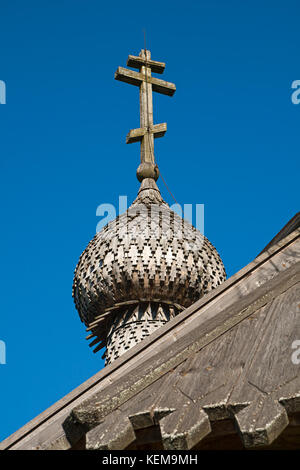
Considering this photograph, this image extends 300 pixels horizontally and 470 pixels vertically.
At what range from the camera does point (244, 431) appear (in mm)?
3029

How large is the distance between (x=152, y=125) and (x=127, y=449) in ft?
31.4

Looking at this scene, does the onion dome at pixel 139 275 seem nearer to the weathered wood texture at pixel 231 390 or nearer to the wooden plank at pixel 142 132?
the wooden plank at pixel 142 132

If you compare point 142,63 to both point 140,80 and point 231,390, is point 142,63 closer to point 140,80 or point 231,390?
point 140,80

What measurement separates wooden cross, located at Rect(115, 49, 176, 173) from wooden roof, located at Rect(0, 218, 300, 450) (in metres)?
8.42

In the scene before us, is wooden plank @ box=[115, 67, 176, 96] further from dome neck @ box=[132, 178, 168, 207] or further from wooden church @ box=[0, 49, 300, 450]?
wooden church @ box=[0, 49, 300, 450]

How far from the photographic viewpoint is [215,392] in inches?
133

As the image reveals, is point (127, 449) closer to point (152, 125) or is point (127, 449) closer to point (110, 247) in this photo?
point (110, 247)

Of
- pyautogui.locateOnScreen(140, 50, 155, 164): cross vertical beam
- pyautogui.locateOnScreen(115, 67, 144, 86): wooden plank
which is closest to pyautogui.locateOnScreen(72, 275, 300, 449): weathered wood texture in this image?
pyautogui.locateOnScreen(140, 50, 155, 164): cross vertical beam

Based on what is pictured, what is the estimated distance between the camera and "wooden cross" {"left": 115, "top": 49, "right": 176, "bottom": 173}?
40.8ft

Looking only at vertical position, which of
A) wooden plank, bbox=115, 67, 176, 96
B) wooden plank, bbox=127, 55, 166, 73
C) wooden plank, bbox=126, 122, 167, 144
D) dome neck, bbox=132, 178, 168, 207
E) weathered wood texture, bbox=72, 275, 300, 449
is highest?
wooden plank, bbox=127, 55, 166, 73

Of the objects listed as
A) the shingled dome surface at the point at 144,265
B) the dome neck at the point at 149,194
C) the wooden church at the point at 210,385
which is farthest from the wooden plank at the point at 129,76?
the wooden church at the point at 210,385

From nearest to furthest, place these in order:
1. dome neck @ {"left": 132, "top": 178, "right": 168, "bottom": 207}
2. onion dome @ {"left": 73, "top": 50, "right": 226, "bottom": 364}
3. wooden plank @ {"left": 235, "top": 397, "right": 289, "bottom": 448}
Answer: wooden plank @ {"left": 235, "top": 397, "right": 289, "bottom": 448}, onion dome @ {"left": 73, "top": 50, "right": 226, "bottom": 364}, dome neck @ {"left": 132, "top": 178, "right": 168, "bottom": 207}

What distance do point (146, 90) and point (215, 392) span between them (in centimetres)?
1004
